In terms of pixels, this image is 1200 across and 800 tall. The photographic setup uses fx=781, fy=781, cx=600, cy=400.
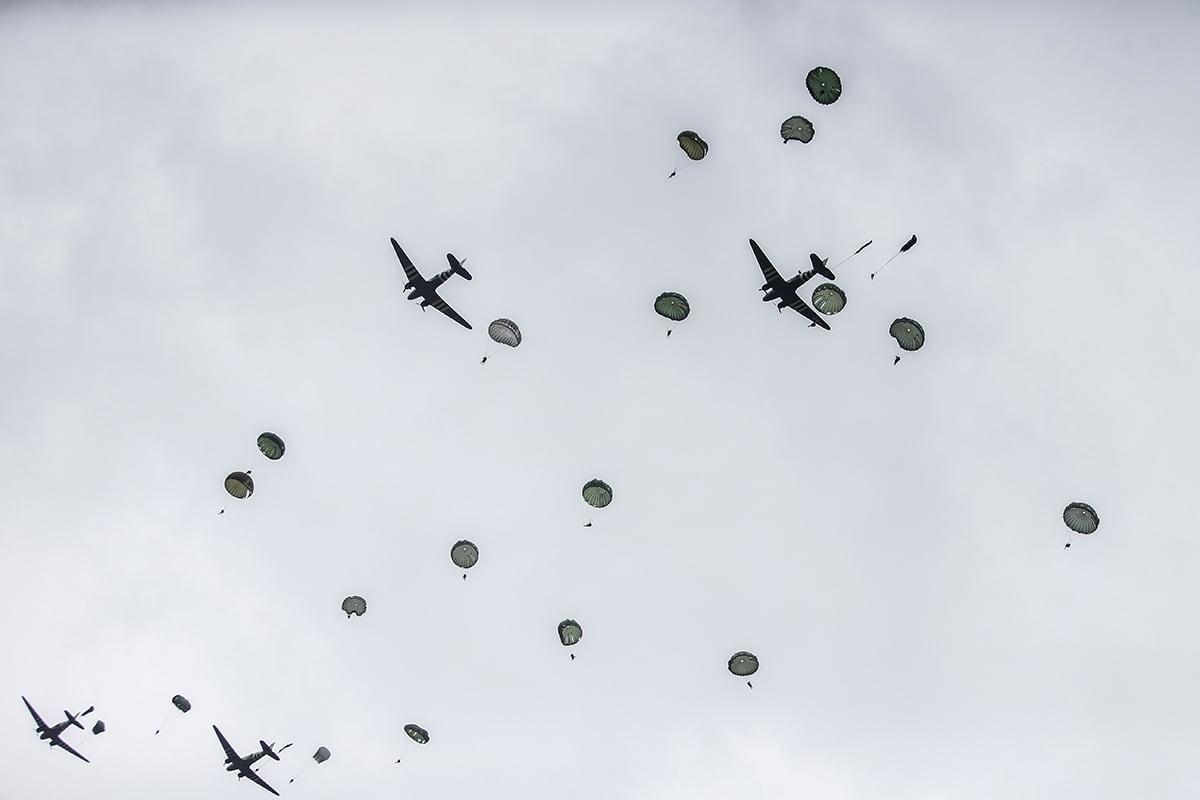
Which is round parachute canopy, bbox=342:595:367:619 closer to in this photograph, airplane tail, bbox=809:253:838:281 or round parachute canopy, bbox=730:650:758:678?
round parachute canopy, bbox=730:650:758:678

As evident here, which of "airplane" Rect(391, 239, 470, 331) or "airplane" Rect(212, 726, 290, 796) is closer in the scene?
"airplane" Rect(391, 239, 470, 331)

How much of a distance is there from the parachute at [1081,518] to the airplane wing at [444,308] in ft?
107

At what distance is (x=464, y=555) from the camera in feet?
127

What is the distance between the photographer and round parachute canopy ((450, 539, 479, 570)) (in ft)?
126

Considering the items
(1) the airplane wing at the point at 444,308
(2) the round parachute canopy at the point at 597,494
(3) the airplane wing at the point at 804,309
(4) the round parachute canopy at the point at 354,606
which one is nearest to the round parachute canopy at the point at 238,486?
(4) the round parachute canopy at the point at 354,606

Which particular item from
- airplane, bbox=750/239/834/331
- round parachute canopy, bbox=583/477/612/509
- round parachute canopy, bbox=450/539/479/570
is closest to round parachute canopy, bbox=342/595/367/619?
round parachute canopy, bbox=450/539/479/570

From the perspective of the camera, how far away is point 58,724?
54.7 metres

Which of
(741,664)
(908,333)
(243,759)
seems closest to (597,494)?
(741,664)

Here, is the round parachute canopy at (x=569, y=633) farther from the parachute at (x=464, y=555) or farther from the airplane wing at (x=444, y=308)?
the airplane wing at (x=444, y=308)

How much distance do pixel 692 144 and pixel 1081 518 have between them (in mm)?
24679

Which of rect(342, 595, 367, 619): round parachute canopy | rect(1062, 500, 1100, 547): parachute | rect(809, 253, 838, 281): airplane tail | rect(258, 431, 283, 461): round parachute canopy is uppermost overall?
rect(809, 253, 838, 281): airplane tail

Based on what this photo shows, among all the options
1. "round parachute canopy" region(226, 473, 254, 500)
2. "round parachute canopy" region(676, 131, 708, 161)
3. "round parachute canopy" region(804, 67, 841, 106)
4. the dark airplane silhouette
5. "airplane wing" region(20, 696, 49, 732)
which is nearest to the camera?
"round parachute canopy" region(804, 67, 841, 106)

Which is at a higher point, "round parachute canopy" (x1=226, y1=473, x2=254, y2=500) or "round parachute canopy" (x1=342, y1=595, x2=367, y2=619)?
"round parachute canopy" (x1=226, y1=473, x2=254, y2=500)

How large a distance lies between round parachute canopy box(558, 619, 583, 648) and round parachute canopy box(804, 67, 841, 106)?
88.8ft
